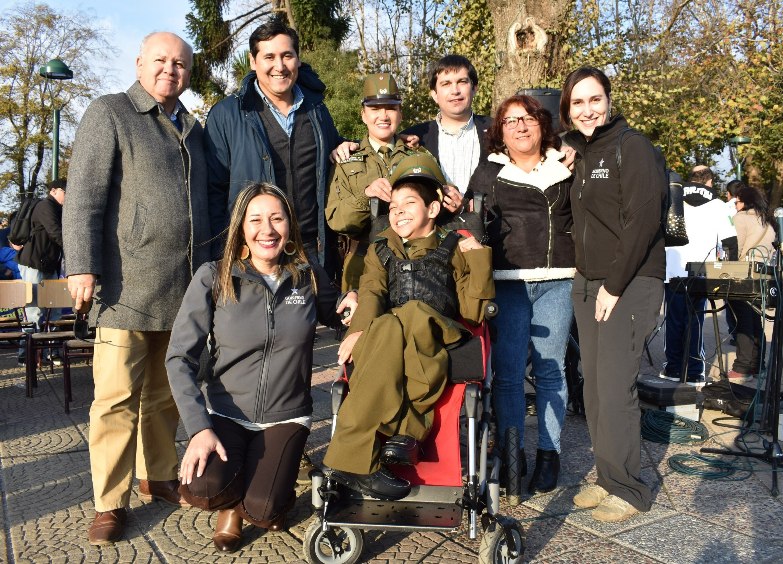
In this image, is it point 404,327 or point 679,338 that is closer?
point 404,327

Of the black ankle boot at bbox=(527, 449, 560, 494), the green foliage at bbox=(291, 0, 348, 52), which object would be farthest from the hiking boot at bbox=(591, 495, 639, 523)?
the green foliage at bbox=(291, 0, 348, 52)

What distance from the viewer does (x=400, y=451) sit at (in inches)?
121

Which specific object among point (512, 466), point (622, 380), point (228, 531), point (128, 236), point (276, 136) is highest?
point (276, 136)

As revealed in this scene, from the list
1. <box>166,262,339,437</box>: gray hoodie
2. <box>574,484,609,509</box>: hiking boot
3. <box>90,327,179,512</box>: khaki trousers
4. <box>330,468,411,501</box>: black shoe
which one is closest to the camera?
<box>330,468,411,501</box>: black shoe

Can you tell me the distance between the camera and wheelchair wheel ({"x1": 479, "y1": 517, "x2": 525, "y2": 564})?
2986 millimetres

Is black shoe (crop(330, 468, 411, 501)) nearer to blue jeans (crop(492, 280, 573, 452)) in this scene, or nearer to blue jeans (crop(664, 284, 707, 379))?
blue jeans (crop(492, 280, 573, 452))

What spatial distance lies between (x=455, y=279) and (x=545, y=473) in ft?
4.54

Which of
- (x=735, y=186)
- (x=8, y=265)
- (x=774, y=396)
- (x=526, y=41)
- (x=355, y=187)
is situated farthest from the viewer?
(x=8, y=265)

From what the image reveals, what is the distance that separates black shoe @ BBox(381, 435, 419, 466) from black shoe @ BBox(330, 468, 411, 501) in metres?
0.08

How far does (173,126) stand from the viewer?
12.7 feet

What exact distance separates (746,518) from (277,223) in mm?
3003

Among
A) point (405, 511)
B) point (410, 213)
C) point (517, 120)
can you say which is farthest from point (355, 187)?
point (405, 511)

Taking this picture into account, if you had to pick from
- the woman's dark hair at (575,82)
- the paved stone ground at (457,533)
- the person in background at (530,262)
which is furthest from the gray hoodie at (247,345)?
the woman's dark hair at (575,82)

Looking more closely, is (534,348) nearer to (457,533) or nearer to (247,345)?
(457,533)
